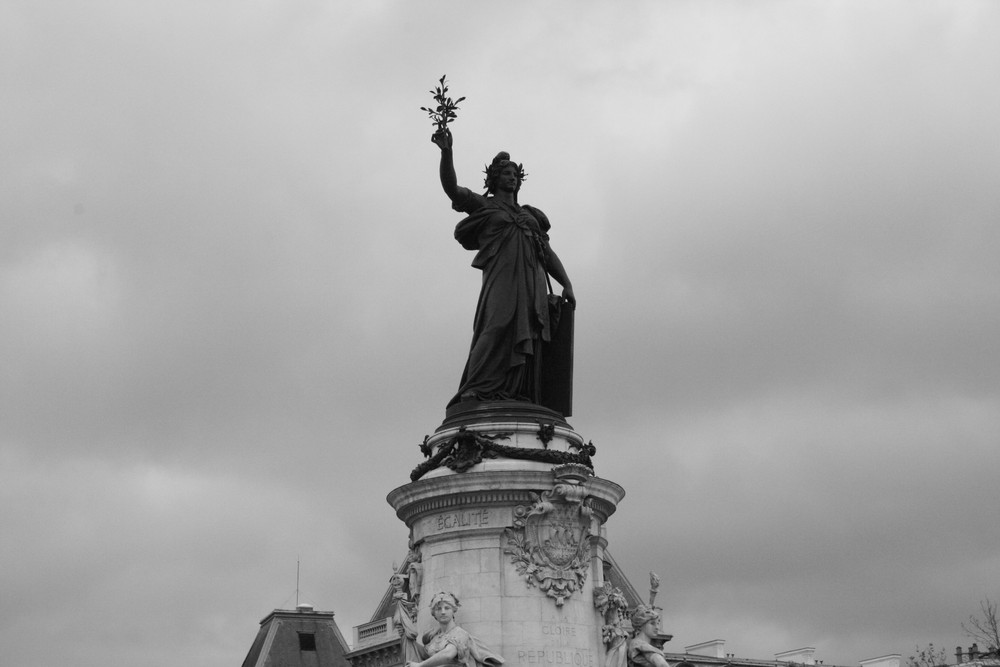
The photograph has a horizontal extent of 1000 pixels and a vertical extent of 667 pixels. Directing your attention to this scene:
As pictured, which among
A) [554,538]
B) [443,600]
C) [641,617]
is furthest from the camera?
[641,617]

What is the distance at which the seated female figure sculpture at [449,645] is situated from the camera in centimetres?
1907

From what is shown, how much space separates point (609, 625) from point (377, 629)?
1898 inches

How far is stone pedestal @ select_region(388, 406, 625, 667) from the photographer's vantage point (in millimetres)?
19875

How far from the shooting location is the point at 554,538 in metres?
20.3

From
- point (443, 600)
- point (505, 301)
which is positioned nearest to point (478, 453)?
point (443, 600)

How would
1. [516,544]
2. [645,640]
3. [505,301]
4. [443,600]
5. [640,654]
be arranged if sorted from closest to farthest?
1. [443,600]
2. [516,544]
3. [640,654]
4. [645,640]
5. [505,301]

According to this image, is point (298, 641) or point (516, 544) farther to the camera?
point (298, 641)

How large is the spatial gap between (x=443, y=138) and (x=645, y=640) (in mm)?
7987

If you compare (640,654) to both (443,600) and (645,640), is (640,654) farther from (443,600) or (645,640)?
(443,600)

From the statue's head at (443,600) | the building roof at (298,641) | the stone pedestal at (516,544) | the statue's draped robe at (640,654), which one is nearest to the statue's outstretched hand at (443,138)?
the stone pedestal at (516,544)

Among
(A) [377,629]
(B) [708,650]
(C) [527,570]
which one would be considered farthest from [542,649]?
(B) [708,650]

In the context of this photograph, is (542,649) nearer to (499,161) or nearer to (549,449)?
(549,449)

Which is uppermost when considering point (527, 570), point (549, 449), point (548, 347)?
point (548, 347)

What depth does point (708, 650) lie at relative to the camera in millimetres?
80125
